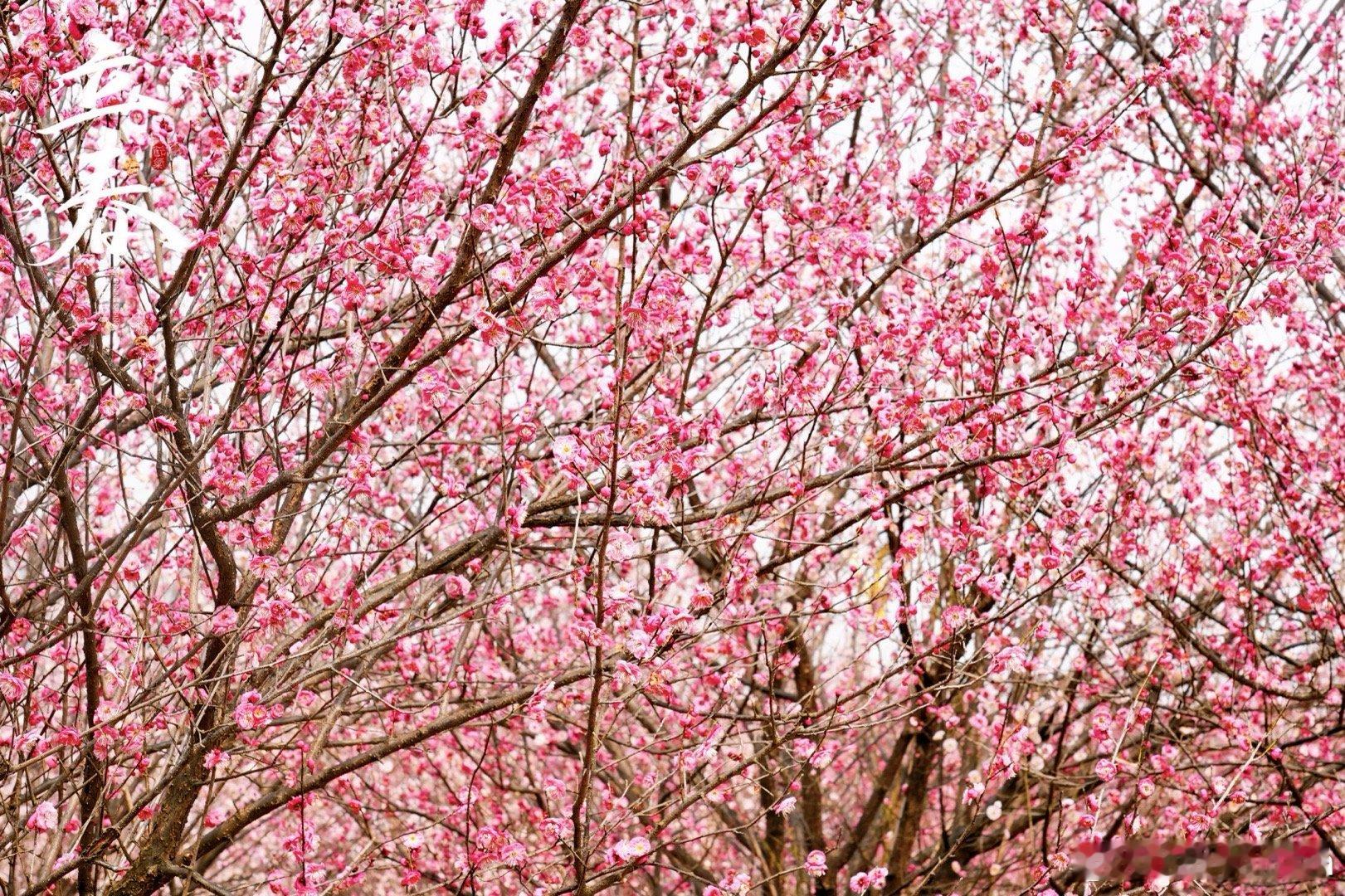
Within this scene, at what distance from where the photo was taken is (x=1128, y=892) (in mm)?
4027

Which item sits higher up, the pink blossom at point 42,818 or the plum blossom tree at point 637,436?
the plum blossom tree at point 637,436

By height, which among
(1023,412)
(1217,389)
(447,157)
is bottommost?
(1023,412)

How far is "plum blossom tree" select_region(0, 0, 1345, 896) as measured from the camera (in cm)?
393

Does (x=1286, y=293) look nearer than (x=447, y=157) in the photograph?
Yes

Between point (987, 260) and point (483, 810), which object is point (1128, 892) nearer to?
point (987, 260)

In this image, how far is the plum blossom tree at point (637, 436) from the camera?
393 centimetres

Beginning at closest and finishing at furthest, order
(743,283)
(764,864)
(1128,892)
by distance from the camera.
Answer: (1128,892), (743,283), (764,864)

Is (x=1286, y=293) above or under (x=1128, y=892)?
above

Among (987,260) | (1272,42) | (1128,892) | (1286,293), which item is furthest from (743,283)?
(1272,42)

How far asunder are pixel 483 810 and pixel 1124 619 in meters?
4.21

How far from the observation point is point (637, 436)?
14.3 ft

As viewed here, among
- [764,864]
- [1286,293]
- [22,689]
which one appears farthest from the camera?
[764,864]

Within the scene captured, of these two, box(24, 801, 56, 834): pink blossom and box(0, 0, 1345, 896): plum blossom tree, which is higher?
box(0, 0, 1345, 896): plum blossom tree

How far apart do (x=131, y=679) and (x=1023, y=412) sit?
11.3 feet
